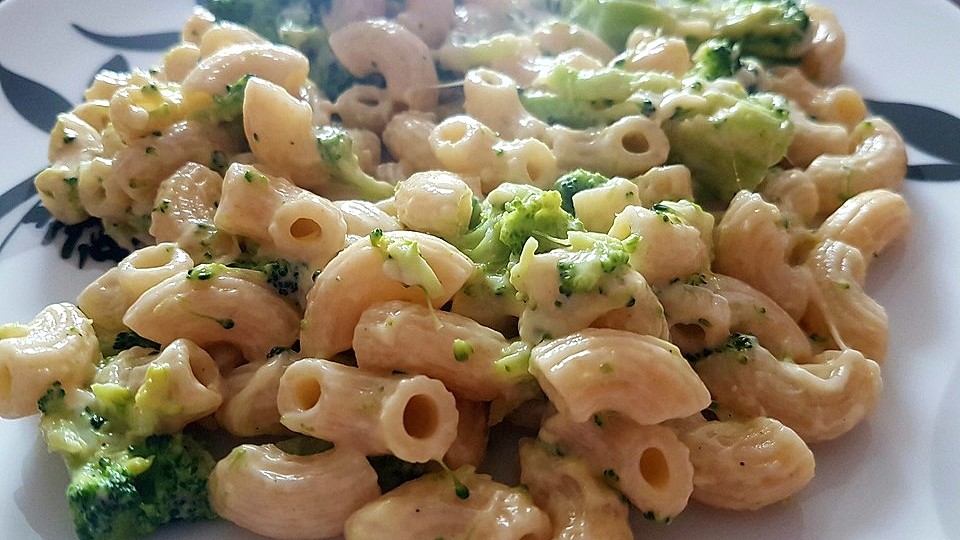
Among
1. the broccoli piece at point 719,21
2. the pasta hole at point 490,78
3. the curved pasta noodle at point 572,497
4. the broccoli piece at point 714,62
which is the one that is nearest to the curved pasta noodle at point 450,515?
the curved pasta noodle at point 572,497

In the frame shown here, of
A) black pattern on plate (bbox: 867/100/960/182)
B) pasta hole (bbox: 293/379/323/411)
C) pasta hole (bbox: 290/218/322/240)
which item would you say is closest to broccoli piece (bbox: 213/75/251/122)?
pasta hole (bbox: 290/218/322/240)

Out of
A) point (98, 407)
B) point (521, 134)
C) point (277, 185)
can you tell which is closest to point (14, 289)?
point (98, 407)

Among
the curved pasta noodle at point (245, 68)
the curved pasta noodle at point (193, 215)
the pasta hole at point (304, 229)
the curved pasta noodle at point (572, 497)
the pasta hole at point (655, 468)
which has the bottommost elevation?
the curved pasta noodle at point (572, 497)

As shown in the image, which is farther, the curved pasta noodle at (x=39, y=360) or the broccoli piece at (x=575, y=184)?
the broccoli piece at (x=575, y=184)

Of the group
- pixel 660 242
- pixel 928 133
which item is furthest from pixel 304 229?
pixel 928 133

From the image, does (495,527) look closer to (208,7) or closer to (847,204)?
(847,204)

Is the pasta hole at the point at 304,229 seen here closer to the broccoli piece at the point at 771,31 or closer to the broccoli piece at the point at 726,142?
the broccoli piece at the point at 726,142

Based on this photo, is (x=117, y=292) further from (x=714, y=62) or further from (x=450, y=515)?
(x=714, y=62)
